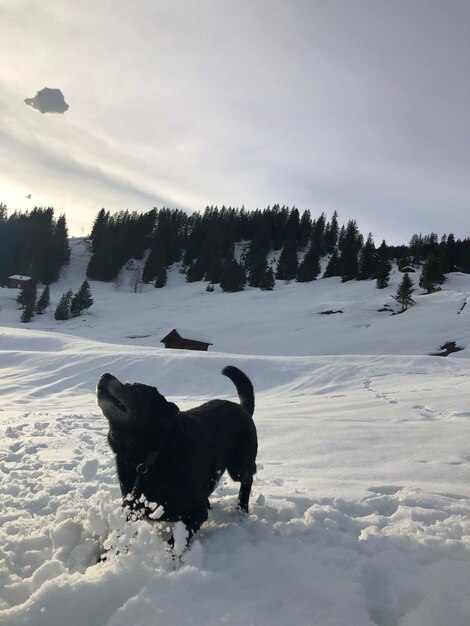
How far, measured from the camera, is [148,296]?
211 ft

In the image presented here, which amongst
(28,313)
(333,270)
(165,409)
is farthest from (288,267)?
(165,409)

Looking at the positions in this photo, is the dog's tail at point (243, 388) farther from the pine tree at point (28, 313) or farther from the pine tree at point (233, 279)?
the pine tree at point (233, 279)

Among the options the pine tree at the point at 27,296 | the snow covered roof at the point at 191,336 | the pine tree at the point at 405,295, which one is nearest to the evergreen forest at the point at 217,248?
the pine tree at the point at 405,295

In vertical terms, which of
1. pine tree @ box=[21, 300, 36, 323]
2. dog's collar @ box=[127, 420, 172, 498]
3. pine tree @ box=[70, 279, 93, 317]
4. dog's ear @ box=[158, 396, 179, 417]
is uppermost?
dog's ear @ box=[158, 396, 179, 417]

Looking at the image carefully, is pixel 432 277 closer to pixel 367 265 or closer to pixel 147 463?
pixel 367 265

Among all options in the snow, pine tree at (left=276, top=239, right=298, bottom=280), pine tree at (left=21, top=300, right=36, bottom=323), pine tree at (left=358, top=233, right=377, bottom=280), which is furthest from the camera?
pine tree at (left=276, top=239, right=298, bottom=280)

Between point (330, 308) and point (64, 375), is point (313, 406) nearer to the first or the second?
point (64, 375)

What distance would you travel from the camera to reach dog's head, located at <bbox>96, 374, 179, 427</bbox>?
8.65ft

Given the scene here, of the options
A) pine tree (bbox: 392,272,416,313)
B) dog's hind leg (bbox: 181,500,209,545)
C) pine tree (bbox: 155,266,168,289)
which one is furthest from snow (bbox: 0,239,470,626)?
pine tree (bbox: 155,266,168,289)

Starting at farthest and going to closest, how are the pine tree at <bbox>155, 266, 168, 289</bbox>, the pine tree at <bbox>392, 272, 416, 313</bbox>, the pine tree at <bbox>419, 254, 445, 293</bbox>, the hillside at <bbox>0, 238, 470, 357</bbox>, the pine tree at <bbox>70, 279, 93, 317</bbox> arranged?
the pine tree at <bbox>155, 266, 168, 289</bbox>
the pine tree at <bbox>70, 279, 93, 317</bbox>
the pine tree at <bbox>419, 254, 445, 293</bbox>
the pine tree at <bbox>392, 272, 416, 313</bbox>
the hillside at <bbox>0, 238, 470, 357</bbox>

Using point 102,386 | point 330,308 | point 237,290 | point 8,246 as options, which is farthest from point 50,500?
point 8,246

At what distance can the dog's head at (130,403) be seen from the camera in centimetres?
264

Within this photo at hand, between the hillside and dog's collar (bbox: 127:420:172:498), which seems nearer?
dog's collar (bbox: 127:420:172:498)

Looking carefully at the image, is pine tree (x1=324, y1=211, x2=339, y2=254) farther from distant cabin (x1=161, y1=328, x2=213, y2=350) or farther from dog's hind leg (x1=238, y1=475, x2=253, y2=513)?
dog's hind leg (x1=238, y1=475, x2=253, y2=513)
